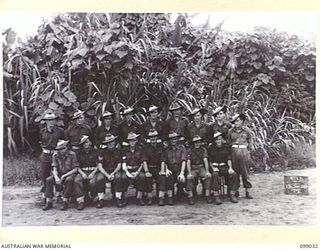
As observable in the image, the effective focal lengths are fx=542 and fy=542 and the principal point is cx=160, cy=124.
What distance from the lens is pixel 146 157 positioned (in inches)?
52.1

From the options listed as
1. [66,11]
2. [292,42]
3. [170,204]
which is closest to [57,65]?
[66,11]

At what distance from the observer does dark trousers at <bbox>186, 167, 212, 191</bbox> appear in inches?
51.9

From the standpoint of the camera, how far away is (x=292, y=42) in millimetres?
1337

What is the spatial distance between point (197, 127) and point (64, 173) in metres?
0.34

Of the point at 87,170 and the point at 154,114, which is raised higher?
the point at 154,114

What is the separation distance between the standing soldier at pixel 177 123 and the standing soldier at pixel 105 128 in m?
0.13

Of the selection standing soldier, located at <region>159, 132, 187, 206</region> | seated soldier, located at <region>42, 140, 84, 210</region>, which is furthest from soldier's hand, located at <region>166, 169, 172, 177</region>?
seated soldier, located at <region>42, 140, 84, 210</region>

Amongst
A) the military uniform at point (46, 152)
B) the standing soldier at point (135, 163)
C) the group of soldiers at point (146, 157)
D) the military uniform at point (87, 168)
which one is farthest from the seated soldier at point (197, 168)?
the military uniform at point (46, 152)

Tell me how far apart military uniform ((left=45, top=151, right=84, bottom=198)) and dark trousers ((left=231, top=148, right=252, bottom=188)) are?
0.38 m

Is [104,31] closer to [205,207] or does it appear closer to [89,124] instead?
[89,124]

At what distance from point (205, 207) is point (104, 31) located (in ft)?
1.62

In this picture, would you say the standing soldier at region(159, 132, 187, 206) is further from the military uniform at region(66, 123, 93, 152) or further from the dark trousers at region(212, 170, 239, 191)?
the military uniform at region(66, 123, 93, 152)

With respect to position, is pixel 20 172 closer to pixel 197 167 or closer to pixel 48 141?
pixel 48 141

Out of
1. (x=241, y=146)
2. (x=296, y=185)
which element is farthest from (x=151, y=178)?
(x=296, y=185)
